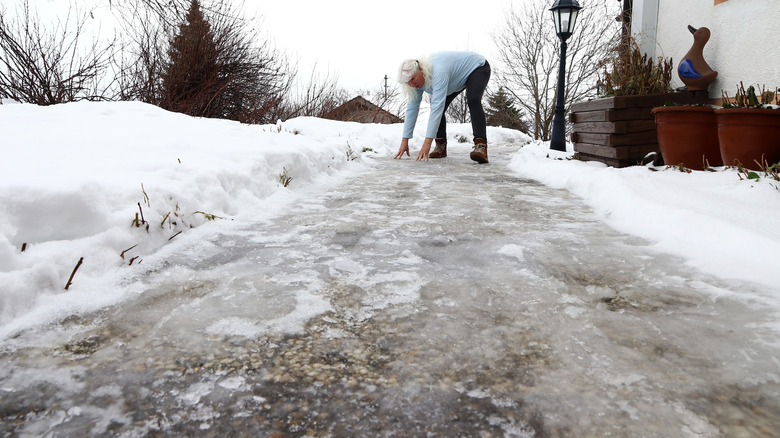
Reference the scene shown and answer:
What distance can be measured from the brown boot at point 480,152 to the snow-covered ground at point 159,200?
4.48 feet

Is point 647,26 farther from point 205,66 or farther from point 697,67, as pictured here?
point 205,66

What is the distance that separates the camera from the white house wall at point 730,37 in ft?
11.6

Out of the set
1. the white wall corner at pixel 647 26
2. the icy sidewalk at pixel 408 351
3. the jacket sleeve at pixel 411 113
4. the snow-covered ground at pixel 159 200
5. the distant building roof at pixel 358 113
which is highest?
the white wall corner at pixel 647 26

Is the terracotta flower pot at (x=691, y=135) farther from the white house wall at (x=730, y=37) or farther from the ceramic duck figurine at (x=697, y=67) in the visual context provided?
the ceramic duck figurine at (x=697, y=67)

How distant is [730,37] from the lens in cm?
396

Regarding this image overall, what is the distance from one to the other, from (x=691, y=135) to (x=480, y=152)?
7.77 ft

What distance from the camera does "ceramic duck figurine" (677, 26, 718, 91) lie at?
4094mm

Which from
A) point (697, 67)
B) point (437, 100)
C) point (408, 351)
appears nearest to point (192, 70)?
point (437, 100)

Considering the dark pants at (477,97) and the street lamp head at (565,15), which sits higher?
the street lamp head at (565,15)

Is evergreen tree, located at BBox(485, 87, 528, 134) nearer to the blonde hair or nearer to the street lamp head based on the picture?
the street lamp head

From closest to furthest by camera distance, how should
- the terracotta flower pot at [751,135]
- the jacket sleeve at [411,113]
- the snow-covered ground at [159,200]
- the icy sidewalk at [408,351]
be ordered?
1. the icy sidewalk at [408,351]
2. the snow-covered ground at [159,200]
3. the terracotta flower pot at [751,135]
4. the jacket sleeve at [411,113]

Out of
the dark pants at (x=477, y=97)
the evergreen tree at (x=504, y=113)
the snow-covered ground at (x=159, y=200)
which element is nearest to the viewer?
the snow-covered ground at (x=159, y=200)

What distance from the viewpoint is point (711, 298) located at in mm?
1446

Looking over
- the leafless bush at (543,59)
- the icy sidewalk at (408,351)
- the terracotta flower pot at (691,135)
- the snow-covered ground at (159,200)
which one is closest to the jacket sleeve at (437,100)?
the snow-covered ground at (159,200)
